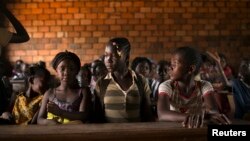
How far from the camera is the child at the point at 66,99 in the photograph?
210 centimetres

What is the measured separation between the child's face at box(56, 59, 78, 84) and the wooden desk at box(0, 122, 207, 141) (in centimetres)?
62

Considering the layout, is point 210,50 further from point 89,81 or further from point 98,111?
point 98,111

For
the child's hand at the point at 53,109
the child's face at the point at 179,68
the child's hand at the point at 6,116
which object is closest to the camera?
the child's hand at the point at 53,109

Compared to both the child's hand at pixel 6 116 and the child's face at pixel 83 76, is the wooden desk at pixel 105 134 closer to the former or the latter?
the child's hand at pixel 6 116

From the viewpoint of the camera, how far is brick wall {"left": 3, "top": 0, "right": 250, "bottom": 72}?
263 inches

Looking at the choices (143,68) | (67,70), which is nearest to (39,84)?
(67,70)

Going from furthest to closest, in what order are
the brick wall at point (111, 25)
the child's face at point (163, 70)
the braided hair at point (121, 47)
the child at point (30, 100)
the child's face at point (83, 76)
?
the brick wall at point (111, 25) < the child's face at point (163, 70) < the child's face at point (83, 76) < the child at point (30, 100) < the braided hair at point (121, 47)

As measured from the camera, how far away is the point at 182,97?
2182mm

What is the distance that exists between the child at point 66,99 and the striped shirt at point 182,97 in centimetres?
49

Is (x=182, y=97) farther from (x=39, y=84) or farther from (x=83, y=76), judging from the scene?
(x=83, y=76)

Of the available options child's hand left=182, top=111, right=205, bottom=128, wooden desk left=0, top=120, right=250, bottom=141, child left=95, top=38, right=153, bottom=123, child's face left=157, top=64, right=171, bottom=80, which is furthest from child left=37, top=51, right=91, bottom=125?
child's face left=157, top=64, right=171, bottom=80

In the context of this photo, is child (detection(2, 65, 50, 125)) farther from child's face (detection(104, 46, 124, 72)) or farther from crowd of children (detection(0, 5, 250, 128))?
child's face (detection(104, 46, 124, 72))

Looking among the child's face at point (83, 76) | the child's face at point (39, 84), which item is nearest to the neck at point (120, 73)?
the child's face at point (39, 84)

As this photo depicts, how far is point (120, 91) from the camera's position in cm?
226
